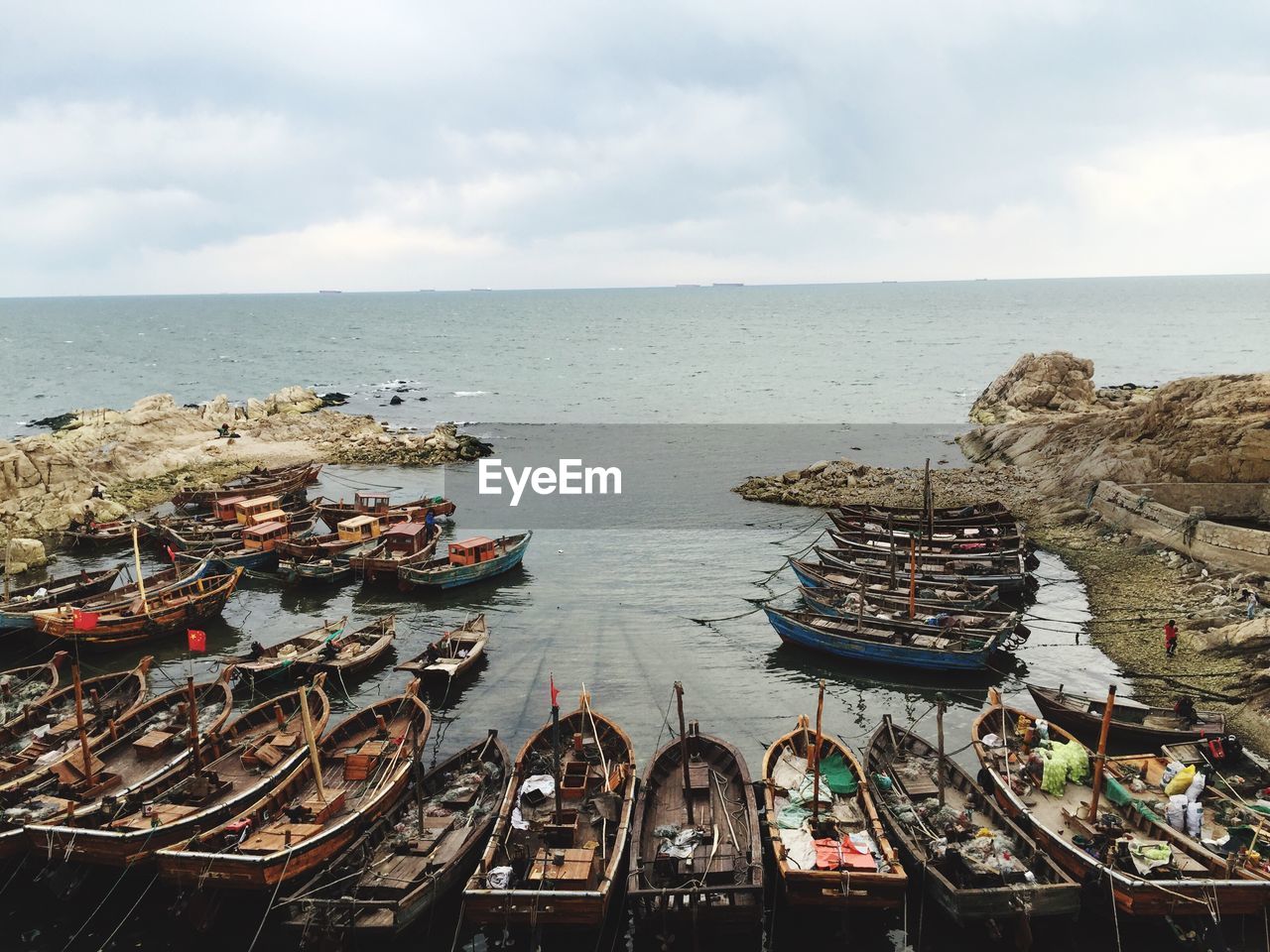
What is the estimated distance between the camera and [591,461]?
254 feet

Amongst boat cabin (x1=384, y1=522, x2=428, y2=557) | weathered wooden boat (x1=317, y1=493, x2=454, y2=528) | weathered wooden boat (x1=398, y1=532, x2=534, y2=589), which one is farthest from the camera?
weathered wooden boat (x1=317, y1=493, x2=454, y2=528)

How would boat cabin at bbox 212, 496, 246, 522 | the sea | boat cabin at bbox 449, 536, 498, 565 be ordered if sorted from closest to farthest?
1. the sea
2. boat cabin at bbox 449, 536, 498, 565
3. boat cabin at bbox 212, 496, 246, 522

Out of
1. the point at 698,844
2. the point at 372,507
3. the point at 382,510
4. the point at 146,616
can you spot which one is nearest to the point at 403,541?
the point at 382,510

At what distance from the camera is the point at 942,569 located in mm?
41688

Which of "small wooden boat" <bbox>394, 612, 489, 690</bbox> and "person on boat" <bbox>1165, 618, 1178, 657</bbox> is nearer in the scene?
"person on boat" <bbox>1165, 618, 1178, 657</bbox>

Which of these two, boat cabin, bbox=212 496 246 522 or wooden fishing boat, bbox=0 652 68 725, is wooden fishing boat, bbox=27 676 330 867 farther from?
boat cabin, bbox=212 496 246 522

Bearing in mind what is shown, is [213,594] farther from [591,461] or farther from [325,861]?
[591,461]

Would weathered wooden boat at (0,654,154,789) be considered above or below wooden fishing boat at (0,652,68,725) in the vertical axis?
above

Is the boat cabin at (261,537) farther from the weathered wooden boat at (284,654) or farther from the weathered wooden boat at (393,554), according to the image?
the weathered wooden boat at (284,654)

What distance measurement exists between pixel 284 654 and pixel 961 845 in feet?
88.1

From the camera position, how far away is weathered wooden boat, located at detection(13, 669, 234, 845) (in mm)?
21406

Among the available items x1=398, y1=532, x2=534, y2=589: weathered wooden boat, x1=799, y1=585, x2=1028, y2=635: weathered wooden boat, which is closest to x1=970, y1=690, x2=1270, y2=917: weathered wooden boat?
x1=799, y1=585, x2=1028, y2=635: weathered wooden boat

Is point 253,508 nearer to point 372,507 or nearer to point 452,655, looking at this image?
point 372,507

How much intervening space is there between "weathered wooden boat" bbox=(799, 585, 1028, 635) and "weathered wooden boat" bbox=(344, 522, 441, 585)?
2160 cm
